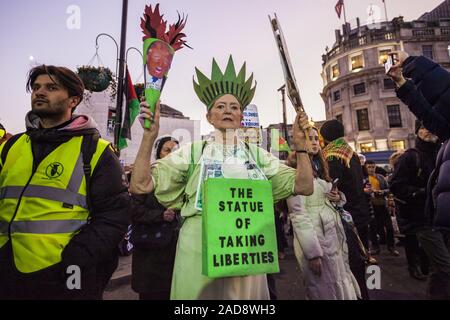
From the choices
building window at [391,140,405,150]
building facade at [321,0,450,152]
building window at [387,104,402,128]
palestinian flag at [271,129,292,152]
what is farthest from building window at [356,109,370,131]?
palestinian flag at [271,129,292,152]

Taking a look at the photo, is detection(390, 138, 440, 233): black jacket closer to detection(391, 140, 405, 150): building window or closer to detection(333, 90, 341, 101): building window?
detection(391, 140, 405, 150): building window

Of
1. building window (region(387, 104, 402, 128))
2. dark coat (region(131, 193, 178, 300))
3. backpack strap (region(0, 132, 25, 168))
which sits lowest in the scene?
dark coat (region(131, 193, 178, 300))

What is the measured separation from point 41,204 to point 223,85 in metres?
1.59

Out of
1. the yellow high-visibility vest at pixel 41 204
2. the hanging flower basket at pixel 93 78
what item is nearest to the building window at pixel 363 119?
the hanging flower basket at pixel 93 78

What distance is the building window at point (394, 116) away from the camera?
3100 centimetres

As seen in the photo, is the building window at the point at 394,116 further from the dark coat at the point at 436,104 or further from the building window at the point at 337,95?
the dark coat at the point at 436,104

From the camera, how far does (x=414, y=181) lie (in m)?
3.88

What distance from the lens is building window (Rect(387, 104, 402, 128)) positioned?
31.0m

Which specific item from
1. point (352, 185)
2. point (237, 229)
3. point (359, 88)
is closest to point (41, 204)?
point (237, 229)

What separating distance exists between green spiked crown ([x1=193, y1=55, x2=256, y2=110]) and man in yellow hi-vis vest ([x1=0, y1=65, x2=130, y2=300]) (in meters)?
0.91

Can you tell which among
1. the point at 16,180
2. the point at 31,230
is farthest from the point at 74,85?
the point at 31,230

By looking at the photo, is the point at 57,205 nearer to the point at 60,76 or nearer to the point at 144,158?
the point at 144,158

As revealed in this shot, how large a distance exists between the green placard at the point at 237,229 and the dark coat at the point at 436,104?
140 cm
